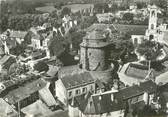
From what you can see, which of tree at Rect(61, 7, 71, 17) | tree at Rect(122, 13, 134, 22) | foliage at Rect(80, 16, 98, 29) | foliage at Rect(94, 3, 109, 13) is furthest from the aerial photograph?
Answer: tree at Rect(61, 7, 71, 17)

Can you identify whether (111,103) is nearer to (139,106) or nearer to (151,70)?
(139,106)

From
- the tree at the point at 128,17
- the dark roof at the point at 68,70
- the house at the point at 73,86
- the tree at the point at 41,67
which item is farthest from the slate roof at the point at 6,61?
the tree at the point at 128,17

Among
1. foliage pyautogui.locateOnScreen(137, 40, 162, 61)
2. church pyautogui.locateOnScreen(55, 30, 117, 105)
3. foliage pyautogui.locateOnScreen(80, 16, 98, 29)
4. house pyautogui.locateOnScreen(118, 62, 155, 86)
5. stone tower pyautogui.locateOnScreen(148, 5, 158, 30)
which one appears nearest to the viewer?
church pyautogui.locateOnScreen(55, 30, 117, 105)

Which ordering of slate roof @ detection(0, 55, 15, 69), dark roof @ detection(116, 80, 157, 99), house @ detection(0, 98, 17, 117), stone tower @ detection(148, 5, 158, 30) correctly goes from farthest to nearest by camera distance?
1. stone tower @ detection(148, 5, 158, 30)
2. slate roof @ detection(0, 55, 15, 69)
3. house @ detection(0, 98, 17, 117)
4. dark roof @ detection(116, 80, 157, 99)

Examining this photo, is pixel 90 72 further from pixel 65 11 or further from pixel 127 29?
pixel 65 11

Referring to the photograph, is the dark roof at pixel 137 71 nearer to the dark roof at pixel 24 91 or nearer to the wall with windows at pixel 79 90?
the wall with windows at pixel 79 90

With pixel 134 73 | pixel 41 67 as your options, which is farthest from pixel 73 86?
pixel 41 67

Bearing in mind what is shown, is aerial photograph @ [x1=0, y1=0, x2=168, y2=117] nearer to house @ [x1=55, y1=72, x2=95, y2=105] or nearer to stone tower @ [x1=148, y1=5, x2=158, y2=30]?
house @ [x1=55, y1=72, x2=95, y2=105]
